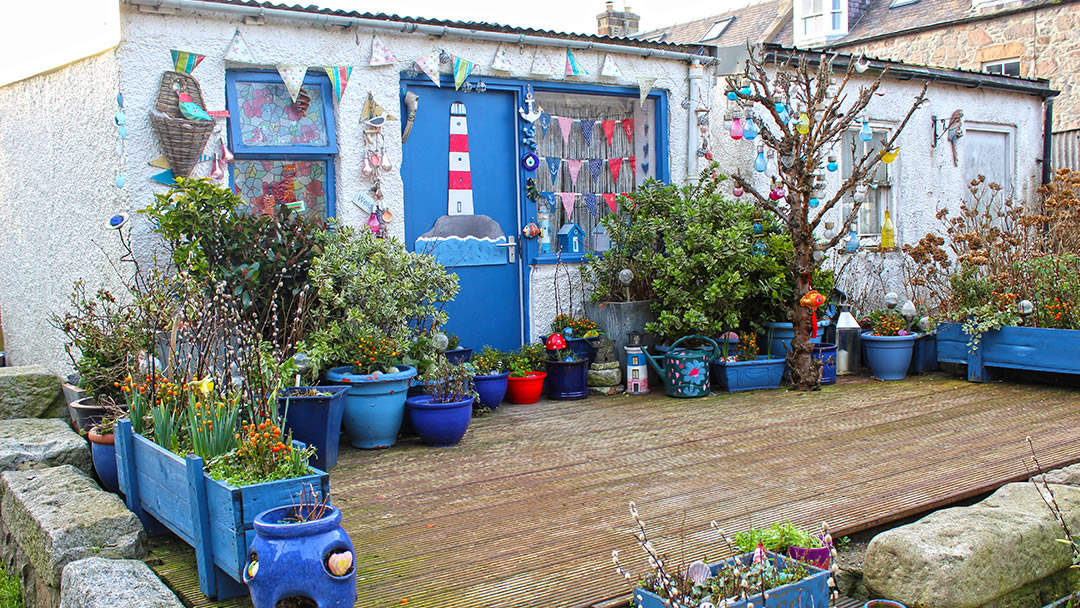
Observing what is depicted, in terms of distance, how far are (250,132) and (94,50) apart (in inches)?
46.1

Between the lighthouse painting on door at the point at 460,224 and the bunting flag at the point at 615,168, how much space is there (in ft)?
4.68

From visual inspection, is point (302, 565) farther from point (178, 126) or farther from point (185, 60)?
point (185, 60)

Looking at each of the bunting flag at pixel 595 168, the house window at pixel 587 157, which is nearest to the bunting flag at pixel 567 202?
the house window at pixel 587 157

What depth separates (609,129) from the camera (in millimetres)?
8672

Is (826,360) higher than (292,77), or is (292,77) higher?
(292,77)

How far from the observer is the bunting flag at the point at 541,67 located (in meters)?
7.93

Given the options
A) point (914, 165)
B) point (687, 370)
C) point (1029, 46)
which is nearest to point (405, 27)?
point (687, 370)

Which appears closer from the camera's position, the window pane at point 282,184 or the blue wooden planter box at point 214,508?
the blue wooden planter box at point 214,508

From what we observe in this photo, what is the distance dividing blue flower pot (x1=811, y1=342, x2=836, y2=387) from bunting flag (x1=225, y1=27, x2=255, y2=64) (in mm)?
5093

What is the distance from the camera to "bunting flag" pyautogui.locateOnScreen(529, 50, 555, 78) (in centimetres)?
793

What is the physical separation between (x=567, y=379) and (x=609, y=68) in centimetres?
274

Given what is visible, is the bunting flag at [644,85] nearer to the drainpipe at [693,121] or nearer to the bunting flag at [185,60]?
the drainpipe at [693,121]

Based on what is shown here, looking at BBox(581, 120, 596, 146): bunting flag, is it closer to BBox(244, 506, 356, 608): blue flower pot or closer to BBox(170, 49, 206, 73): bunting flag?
BBox(170, 49, 206, 73): bunting flag

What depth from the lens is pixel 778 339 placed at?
8352 mm
